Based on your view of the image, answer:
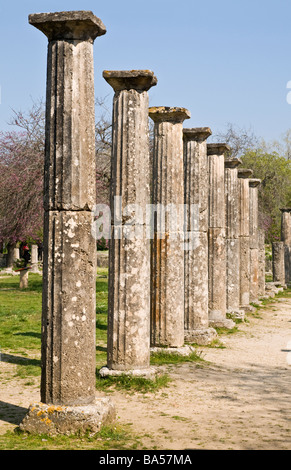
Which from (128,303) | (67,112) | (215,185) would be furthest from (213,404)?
(215,185)

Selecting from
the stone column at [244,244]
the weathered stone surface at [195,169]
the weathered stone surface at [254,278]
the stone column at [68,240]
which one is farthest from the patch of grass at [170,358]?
the weathered stone surface at [254,278]

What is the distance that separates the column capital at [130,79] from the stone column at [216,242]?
5799 millimetres

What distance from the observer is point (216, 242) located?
14180 mm

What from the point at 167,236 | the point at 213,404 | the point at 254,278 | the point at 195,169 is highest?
the point at 195,169

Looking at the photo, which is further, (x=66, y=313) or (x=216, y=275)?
(x=216, y=275)

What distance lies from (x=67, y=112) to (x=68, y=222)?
3.78 ft

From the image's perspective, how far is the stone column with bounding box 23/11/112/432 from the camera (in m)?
6.07

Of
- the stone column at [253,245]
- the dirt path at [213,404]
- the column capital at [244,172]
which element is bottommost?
the dirt path at [213,404]

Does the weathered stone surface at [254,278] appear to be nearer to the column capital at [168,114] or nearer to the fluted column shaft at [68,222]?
the column capital at [168,114]

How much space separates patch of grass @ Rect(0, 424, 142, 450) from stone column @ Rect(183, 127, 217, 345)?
6099mm

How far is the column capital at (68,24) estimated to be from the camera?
6.04 meters

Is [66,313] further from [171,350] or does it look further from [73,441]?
[171,350]

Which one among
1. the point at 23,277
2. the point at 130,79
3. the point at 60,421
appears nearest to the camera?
the point at 60,421
